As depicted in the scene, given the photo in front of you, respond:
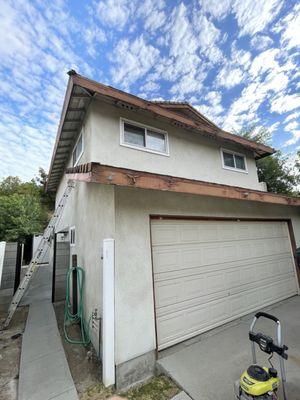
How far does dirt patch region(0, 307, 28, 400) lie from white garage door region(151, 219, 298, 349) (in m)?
2.51

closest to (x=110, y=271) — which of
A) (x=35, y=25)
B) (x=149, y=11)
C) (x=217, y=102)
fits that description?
(x=35, y=25)

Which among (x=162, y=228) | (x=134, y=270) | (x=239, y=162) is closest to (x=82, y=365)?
(x=134, y=270)

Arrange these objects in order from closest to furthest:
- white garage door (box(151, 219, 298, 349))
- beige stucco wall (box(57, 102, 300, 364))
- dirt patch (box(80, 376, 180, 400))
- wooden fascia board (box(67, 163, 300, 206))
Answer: wooden fascia board (box(67, 163, 300, 206)), dirt patch (box(80, 376, 180, 400)), beige stucco wall (box(57, 102, 300, 364)), white garage door (box(151, 219, 298, 349))

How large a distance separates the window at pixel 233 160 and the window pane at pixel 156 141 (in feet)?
8.85

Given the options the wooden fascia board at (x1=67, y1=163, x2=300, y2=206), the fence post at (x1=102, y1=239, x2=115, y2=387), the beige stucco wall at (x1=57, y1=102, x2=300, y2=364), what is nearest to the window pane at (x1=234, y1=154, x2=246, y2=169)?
the beige stucco wall at (x1=57, y1=102, x2=300, y2=364)

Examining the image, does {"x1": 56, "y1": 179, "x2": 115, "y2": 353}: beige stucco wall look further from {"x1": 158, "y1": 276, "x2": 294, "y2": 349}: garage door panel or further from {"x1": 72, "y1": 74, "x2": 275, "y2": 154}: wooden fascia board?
{"x1": 72, "y1": 74, "x2": 275, "y2": 154}: wooden fascia board

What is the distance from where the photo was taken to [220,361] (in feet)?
11.0

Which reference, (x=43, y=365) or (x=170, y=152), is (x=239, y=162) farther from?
(x=43, y=365)

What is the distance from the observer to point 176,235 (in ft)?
14.3

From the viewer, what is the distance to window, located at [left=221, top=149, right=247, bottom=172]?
24.2 feet

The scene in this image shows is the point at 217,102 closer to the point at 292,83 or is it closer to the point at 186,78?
the point at 186,78

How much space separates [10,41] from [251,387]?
10.4 meters

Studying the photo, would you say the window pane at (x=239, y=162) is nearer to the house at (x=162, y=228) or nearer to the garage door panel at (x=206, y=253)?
the house at (x=162, y=228)

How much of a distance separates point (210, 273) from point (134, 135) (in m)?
4.13
